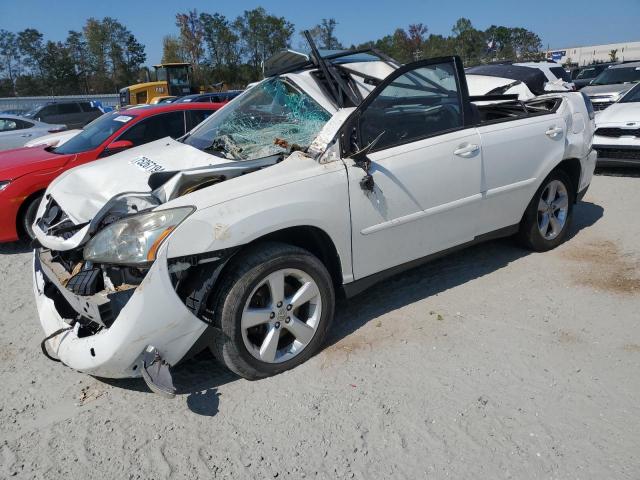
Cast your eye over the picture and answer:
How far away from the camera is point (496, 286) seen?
4246 mm

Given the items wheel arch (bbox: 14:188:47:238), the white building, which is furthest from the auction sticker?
the white building

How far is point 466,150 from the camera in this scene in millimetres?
3781

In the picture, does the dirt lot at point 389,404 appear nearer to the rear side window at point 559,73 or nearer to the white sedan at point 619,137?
the white sedan at point 619,137

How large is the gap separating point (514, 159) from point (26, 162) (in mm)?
5050

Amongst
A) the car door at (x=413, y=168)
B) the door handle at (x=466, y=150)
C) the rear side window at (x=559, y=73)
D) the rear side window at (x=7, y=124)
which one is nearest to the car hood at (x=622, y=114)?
the rear side window at (x=559, y=73)

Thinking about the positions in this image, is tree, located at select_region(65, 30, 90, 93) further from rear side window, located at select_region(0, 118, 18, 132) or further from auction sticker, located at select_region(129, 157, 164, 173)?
auction sticker, located at select_region(129, 157, 164, 173)

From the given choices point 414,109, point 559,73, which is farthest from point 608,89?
point 414,109

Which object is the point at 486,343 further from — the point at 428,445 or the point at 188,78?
the point at 188,78

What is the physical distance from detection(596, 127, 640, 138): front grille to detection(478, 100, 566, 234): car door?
4.05 meters

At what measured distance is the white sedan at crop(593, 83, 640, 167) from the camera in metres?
7.71

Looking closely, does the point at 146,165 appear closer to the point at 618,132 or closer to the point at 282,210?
the point at 282,210

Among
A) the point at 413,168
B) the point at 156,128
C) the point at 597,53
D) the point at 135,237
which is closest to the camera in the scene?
the point at 135,237

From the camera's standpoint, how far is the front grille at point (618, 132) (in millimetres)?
7703

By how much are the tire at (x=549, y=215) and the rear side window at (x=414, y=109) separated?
1.23 metres
